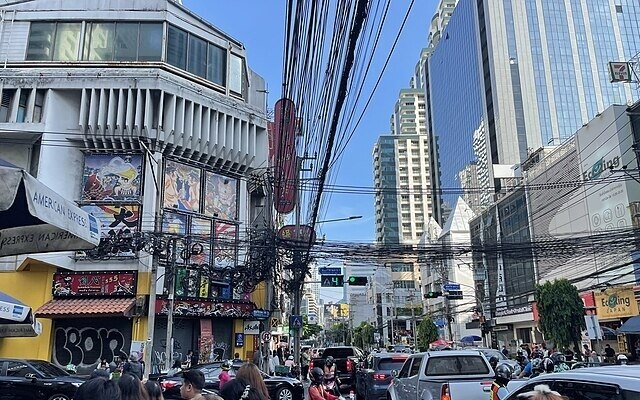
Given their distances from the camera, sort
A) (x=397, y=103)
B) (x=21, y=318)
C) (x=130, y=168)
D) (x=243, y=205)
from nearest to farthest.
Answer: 1. (x=21, y=318)
2. (x=130, y=168)
3. (x=243, y=205)
4. (x=397, y=103)

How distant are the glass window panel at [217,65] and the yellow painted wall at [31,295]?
46.5ft

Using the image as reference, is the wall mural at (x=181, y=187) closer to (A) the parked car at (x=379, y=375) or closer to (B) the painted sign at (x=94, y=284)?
(B) the painted sign at (x=94, y=284)

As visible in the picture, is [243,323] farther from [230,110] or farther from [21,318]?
[21,318]

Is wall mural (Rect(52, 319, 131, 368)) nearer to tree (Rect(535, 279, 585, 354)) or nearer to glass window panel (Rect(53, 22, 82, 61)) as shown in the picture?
glass window panel (Rect(53, 22, 82, 61))

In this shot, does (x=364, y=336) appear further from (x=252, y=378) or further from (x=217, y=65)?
(x=252, y=378)

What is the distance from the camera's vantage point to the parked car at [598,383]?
3.58 metres

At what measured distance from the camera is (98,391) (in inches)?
127

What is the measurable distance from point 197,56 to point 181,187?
8190mm

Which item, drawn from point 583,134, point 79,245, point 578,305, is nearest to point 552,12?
point 583,134

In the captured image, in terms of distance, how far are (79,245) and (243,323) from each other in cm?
2396

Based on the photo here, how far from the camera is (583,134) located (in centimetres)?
4075

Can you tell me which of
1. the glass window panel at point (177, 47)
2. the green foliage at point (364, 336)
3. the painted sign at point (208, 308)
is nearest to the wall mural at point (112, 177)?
the painted sign at point (208, 308)

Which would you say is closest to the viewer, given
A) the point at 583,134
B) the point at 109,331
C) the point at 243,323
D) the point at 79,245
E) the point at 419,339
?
the point at 79,245

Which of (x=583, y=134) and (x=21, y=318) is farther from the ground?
(x=583, y=134)
